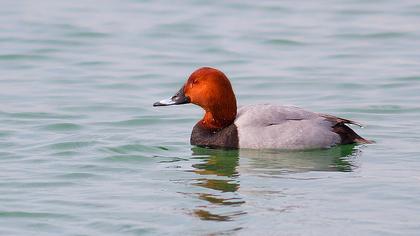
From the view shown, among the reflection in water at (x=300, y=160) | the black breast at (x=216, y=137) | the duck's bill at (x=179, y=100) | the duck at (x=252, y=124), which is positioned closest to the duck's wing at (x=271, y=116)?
the duck at (x=252, y=124)

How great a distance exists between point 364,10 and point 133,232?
11352 mm

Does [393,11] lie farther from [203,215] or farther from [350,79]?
[203,215]

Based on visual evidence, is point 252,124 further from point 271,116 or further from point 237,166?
point 237,166

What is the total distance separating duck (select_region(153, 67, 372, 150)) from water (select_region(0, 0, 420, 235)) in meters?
0.13

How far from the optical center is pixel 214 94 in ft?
36.7

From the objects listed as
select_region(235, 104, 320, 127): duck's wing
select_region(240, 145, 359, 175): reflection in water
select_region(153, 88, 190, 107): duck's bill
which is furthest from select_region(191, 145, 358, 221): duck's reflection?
select_region(153, 88, 190, 107): duck's bill

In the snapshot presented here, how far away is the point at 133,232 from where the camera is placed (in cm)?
825

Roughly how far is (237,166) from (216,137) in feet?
2.72

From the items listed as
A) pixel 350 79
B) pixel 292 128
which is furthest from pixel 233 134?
pixel 350 79

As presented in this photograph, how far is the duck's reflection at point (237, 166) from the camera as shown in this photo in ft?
29.6

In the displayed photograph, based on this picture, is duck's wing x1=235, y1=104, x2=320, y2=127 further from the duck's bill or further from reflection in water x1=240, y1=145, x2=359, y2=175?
the duck's bill

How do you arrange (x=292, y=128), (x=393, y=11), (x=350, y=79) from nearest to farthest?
(x=292, y=128) < (x=350, y=79) < (x=393, y=11)

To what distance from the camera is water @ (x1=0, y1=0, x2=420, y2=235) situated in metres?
8.71

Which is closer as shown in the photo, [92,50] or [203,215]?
[203,215]
